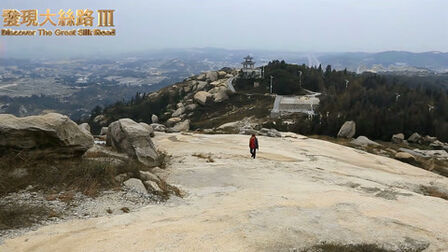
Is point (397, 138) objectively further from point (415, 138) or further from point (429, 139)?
point (429, 139)

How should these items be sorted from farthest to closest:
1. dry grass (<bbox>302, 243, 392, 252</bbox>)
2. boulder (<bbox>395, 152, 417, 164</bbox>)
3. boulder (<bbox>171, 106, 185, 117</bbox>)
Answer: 1. boulder (<bbox>171, 106, 185, 117</bbox>)
2. boulder (<bbox>395, 152, 417, 164</bbox>)
3. dry grass (<bbox>302, 243, 392, 252</bbox>)

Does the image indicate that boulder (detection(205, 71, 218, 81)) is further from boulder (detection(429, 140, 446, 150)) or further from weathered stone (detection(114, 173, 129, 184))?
weathered stone (detection(114, 173, 129, 184))

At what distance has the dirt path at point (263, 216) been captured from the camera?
9.33 m

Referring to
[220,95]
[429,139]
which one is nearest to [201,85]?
[220,95]

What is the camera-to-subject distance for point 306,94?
8438 centimetres

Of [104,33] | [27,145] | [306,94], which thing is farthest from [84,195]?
[306,94]

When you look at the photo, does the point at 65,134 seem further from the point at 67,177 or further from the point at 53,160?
the point at 67,177

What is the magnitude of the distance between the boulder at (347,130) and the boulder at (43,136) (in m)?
37.6

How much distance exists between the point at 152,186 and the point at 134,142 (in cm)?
550

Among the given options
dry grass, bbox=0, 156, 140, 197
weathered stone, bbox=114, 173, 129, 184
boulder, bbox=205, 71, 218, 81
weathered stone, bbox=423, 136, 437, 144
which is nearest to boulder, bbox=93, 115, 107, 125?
boulder, bbox=205, 71, 218, 81

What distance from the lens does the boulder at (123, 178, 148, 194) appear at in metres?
13.6

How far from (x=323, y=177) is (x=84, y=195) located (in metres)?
12.9

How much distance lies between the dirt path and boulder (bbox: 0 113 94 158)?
4653 mm

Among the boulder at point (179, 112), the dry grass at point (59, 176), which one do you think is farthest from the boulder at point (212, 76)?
the dry grass at point (59, 176)
